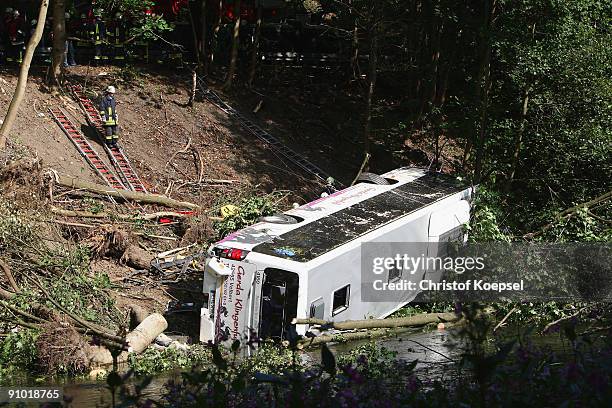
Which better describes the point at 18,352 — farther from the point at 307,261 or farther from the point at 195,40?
the point at 195,40

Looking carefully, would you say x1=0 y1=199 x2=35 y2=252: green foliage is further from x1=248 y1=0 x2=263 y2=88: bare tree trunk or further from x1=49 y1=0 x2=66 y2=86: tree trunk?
x1=248 y1=0 x2=263 y2=88: bare tree trunk

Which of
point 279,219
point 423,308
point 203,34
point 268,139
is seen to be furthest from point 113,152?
point 423,308

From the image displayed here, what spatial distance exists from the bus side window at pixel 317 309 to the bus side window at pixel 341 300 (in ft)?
1.37

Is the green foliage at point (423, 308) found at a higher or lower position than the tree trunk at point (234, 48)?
lower

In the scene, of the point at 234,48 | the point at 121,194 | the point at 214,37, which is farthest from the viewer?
the point at 214,37

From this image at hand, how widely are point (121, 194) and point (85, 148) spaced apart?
258cm

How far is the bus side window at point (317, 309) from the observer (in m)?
13.0

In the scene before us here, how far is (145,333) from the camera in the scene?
13.1 m

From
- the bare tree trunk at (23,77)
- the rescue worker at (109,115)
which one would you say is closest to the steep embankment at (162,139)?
the rescue worker at (109,115)

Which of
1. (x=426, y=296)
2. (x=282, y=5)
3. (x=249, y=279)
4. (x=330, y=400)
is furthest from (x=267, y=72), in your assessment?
(x=330, y=400)

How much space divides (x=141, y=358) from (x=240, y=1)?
1421 cm

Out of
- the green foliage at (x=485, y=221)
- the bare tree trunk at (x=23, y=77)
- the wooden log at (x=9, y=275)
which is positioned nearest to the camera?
the wooden log at (x=9, y=275)

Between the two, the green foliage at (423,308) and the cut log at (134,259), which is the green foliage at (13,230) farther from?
the green foliage at (423,308)

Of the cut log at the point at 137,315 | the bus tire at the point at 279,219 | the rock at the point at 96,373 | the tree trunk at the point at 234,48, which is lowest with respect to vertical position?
the rock at the point at 96,373
